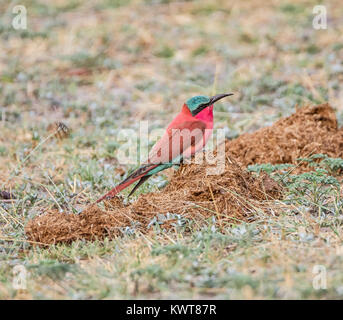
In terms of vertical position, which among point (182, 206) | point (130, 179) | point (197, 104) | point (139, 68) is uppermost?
point (139, 68)

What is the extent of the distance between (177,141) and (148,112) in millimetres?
2206

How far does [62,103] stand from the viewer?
657cm

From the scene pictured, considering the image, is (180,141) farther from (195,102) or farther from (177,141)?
(195,102)

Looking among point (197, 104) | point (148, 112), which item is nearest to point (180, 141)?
point (197, 104)

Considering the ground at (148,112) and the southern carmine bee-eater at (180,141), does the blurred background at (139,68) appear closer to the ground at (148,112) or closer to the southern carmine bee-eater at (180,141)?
the ground at (148,112)

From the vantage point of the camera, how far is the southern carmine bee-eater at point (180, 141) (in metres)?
4.07

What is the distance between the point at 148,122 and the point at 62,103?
3.53ft

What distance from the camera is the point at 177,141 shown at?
4.23 meters

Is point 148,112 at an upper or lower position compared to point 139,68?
lower

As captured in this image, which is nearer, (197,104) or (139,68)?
(197,104)

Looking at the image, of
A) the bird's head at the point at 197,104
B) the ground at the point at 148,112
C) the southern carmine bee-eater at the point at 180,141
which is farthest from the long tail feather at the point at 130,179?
the bird's head at the point at 197,104

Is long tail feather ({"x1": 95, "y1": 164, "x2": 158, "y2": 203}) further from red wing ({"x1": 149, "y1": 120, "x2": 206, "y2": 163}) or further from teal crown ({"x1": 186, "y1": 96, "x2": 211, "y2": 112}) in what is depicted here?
teal crown ({"x1": 186, "y1": 96, "x2": 211, "y2": 112})

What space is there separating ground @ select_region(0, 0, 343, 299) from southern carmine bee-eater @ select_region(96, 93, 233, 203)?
1.32 ft

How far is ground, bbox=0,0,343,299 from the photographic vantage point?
2951mm
